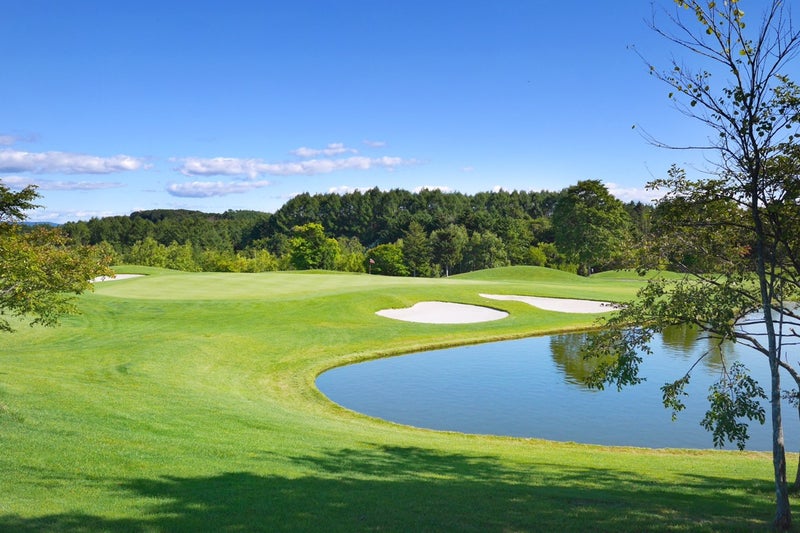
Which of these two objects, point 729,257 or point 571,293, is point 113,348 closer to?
point 729,257

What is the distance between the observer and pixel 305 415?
59.8ft

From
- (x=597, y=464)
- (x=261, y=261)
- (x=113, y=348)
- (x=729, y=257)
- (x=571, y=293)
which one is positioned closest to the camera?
(x=729, y=257)

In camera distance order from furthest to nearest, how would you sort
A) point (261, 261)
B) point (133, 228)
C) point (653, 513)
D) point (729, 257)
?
1. point (133, 228)
2. point (261, 261)
3. point (729, 257)
4. point (653, 513)

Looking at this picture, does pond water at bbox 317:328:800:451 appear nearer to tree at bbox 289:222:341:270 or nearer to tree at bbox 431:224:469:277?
tree at bbox 289:222:341:270

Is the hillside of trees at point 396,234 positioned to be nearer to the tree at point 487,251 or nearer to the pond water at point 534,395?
the tree at point 487,251

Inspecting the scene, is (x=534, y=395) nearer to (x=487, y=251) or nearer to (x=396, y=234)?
(x=487, y=251)

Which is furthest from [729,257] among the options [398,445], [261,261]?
[261,261]

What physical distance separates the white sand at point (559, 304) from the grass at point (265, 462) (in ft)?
56.1

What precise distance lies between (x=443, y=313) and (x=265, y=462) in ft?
88.1

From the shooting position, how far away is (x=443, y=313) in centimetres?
3809

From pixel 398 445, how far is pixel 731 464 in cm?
790

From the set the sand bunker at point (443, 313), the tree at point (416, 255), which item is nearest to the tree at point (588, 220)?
the tree at point (416, 255)

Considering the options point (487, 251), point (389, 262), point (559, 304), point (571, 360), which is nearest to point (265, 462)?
point (571, 360)

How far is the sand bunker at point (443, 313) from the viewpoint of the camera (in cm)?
3588
